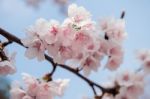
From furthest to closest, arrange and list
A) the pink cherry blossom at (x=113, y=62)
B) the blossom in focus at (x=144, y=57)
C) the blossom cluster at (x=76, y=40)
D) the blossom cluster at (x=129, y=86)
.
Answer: the blossom in focus at (x=144, y=57) → the blossom cluster at (x=129, y=86) → the pink cherry blossom at (x=113, y=62) → the blossom cluster at (x=76, y=40)

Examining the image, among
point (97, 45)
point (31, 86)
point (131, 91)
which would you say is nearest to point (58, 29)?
point (97, 45)

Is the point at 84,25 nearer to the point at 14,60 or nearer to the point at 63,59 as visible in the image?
the point at 63,59

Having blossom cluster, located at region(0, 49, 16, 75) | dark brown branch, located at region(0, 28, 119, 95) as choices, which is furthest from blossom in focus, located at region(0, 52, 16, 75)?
dark brown branch, located at region(0, 28, 119, 95)

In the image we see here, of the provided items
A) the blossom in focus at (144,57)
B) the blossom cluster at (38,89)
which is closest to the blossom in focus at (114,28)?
the blossom cluster at (38,89)

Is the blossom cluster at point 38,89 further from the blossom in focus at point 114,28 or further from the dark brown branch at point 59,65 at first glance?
the blossom in focus at point 114,28

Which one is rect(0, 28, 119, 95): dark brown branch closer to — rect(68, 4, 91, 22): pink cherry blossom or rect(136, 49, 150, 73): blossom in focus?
rect(68, 4, 91, 22): pink cherry blossom
